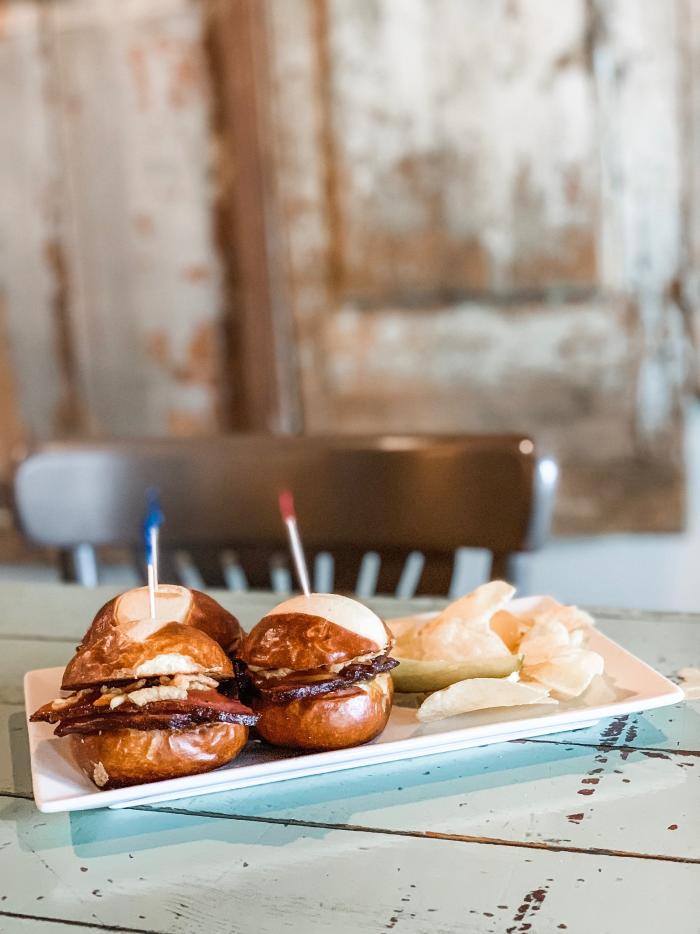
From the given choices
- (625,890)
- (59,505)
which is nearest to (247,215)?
(59,505)

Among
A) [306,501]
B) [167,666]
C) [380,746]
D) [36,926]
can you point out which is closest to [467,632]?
[380,746]

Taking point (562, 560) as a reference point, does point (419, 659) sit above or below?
above

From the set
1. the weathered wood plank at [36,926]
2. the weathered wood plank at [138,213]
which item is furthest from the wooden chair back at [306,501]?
the weathered wood plank at [138,213]

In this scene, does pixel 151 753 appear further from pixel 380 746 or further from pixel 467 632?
pixel 467 632

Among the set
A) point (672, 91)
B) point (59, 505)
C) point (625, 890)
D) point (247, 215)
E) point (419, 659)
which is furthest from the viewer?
point (247, 215)

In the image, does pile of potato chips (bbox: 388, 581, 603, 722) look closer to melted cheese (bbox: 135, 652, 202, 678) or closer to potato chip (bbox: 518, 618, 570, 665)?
potato chip (bbox: 518, 618, 570, 665)

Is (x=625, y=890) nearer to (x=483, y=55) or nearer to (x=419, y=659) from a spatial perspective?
(x=419, y=659)

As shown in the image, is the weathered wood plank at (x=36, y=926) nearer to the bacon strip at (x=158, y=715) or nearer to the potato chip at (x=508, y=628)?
the bacon strip at (x=158, y=715)
